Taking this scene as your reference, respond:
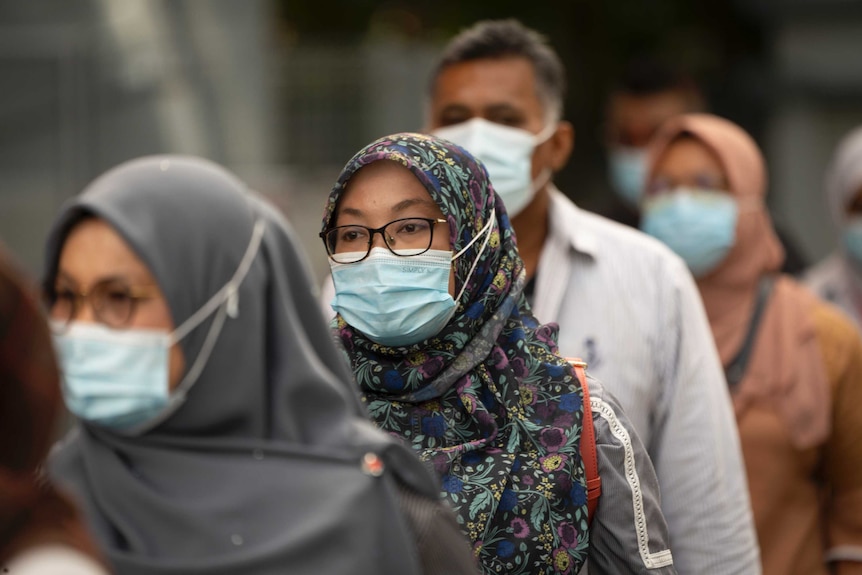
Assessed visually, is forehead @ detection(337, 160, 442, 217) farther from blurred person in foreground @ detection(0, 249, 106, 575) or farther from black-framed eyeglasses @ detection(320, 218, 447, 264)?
blurred person in foreground @ detection(0, 249, 106, 575)

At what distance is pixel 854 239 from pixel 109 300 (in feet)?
15.6

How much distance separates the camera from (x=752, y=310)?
16.7 feet

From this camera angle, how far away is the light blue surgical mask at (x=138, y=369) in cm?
251

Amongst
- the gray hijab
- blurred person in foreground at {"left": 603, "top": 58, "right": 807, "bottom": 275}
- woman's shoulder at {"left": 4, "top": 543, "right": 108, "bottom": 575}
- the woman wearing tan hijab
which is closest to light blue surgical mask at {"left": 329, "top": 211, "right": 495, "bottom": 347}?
the gray hijab

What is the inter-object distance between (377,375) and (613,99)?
16.2ft

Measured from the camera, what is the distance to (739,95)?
16.0m

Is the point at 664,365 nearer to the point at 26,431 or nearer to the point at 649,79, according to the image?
the point at 26,431

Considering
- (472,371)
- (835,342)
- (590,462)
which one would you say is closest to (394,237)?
(472,371)

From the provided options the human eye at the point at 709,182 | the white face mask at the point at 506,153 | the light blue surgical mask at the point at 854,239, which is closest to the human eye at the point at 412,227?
the white face mask at the point at 506,153

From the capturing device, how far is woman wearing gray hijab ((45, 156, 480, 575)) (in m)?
2.45

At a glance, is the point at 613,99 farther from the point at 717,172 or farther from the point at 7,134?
the point at 7,134

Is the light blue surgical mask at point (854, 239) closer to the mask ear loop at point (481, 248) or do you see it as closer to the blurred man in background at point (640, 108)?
the blurred man in background at point (640, 108)

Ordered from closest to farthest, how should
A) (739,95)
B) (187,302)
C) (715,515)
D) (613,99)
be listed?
(187,302) < (715,515) < (613,99) < (739,95)

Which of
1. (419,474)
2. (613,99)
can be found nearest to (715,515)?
(419,474)
